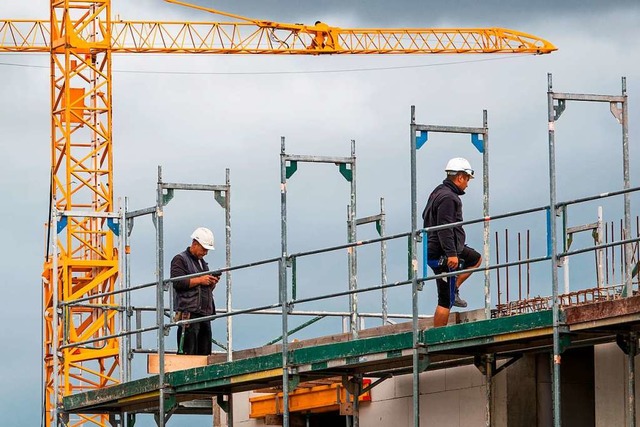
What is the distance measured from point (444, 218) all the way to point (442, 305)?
A: 983 millimetres

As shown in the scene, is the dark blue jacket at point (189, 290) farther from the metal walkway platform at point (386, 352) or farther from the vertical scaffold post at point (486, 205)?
the vertical scaffold post at point (486, 205)

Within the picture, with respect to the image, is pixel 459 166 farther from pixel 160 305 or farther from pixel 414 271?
pixel 160 305

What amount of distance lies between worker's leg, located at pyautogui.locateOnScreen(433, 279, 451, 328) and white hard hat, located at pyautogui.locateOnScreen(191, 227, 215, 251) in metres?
5.04

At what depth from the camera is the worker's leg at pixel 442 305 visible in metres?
20.8

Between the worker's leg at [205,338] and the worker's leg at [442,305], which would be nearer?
the worker's leg at [442,305]

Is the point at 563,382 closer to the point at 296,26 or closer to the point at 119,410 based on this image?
the point at 119,410

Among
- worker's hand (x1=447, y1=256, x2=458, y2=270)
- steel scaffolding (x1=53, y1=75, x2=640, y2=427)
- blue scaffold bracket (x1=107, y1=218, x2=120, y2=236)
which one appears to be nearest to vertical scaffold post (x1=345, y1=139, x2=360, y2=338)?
steel scaffolding (x1=53, y1=75, x2=640, y2=427)

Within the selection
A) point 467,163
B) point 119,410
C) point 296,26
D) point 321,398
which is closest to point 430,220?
point 467,163

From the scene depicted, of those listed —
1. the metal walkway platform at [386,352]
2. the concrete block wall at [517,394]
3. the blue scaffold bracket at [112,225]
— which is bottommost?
the concrete block wall at [517,394]

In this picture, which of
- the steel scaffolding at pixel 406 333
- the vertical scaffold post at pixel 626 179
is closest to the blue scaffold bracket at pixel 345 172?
the steel scaffolding at pixel 406 333

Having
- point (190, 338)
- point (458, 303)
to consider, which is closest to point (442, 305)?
point (458, 303)

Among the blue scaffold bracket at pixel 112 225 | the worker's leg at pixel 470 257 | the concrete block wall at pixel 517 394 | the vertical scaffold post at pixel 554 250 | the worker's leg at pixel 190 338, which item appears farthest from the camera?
the blue scaffold bracket at pixel 112 225

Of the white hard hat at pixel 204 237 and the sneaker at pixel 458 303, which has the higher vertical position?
the white hard hat at pixel 204 237

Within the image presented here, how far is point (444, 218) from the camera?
2075 cm
